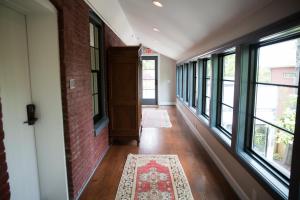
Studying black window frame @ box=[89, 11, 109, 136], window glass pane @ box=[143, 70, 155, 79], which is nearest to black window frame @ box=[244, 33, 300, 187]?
black window frame @ box=[89, 11, 109, 136]

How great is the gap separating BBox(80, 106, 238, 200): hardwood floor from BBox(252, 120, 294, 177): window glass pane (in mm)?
657

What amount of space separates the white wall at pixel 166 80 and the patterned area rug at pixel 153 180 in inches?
248

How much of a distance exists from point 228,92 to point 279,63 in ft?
4.33

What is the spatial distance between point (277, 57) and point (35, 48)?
2.31m

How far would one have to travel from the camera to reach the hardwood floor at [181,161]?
242 centimetres

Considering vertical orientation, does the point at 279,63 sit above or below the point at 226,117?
above

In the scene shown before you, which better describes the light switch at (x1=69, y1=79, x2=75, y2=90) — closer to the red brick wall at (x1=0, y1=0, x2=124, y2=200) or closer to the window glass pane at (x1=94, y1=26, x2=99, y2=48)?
the red brick wall at (x1=0, y1=0, x2=124, y2=200)

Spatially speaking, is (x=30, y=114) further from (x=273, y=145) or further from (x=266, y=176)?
(x=273, y=145)

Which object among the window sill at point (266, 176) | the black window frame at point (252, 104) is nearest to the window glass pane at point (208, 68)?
the black window frame at point (252, 104)

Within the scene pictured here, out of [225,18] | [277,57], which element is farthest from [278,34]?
[225,18]

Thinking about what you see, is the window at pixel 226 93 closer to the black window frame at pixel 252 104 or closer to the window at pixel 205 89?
the black window frame at pixel 252 104

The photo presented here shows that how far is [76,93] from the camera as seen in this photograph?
7.59 ft

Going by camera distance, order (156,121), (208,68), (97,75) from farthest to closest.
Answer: (156,121) → (208,68) → (97,75)

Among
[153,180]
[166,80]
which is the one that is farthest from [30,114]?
[166,80]
